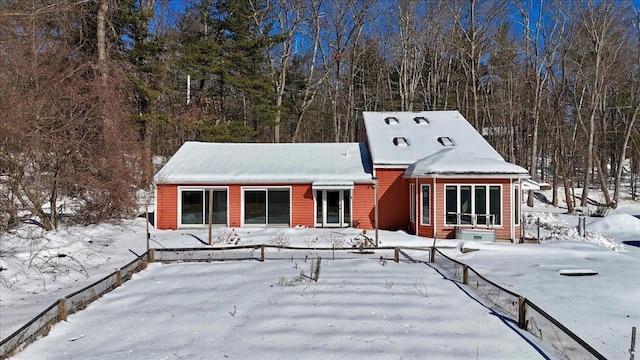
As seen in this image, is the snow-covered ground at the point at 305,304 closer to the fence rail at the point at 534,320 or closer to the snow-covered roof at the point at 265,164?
the fence rail at the point at 534,320

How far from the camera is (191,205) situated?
1623 centimetres

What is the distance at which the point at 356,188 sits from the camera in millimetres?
16234

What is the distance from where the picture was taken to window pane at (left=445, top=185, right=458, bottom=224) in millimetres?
14406

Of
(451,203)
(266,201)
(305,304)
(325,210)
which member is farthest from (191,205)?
(305,304)

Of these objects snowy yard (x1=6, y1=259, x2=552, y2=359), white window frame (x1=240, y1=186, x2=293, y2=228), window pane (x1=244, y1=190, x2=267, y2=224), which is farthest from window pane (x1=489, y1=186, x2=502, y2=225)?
window pane (x1=244, y1=190, x2=267, y2=224)

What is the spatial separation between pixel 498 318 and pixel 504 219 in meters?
8.82

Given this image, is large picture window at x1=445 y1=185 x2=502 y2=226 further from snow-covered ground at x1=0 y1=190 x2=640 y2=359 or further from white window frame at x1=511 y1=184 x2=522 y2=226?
snow-covered ground at x1=0 y1=190 x2=640 y2=359

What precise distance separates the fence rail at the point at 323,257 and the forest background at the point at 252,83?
4650mm

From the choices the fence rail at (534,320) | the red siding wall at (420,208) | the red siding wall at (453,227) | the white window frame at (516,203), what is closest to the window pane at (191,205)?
the red siding wall at (420,208)

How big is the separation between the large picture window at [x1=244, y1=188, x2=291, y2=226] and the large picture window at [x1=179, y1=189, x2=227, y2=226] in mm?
875

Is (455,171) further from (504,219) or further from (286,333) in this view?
(286,333)

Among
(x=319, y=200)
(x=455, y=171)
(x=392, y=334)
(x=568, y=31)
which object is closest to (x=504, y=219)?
(x=455, y=171)

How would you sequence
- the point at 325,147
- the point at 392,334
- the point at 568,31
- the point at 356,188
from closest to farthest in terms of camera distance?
the point at 392,334
the point at 356,188
the point at 325,147
the point at 568,31

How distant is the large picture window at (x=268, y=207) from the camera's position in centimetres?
1630
